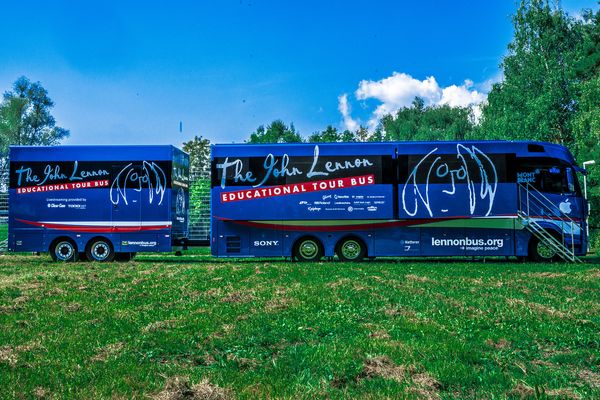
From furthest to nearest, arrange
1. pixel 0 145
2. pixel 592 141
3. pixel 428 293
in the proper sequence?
1. pixel 0 145
2. pixel 592 141
3. pixel 428 293

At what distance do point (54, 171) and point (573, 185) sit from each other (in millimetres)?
19461

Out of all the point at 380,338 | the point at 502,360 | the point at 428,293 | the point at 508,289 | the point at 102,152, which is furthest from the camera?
the point at 102,152

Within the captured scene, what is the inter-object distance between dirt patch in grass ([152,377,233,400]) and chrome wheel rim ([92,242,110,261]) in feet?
59.3

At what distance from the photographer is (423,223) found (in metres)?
20.8

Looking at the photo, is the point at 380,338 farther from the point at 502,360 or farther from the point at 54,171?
the point at 54,171

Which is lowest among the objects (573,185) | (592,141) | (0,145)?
(573,185)

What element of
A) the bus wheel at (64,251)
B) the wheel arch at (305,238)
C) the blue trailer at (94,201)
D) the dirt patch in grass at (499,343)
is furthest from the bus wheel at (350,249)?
the dirt patch in grass at (499,343)

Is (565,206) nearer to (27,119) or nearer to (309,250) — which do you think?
(309,250)

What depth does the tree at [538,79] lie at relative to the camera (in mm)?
41906

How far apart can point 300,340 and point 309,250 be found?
14083 mm

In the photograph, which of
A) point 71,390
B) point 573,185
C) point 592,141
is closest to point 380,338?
point 71,390

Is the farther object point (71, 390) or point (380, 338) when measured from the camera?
point (380, 338)

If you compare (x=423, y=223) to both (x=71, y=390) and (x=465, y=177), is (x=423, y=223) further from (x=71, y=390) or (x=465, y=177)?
(x=71, y=390)

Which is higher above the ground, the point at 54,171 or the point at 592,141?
the point at 592,141
